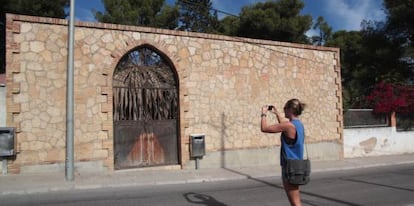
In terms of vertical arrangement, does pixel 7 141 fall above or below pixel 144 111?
below

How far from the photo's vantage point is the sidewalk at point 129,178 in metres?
9.39

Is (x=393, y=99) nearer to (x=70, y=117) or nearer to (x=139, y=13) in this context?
(x=70, y=117)

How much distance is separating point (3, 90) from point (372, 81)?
72.5 feet

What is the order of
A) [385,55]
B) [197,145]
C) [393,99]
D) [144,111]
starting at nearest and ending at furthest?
[144,111] < [197,145] < [393,99] < [385,55]

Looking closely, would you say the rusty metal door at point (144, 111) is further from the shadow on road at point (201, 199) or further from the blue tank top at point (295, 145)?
the blue tank top at point (295, 145)

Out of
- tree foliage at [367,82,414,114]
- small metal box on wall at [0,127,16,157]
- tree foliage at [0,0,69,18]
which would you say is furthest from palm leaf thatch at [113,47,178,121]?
tree foliage at [0,0,69,18]

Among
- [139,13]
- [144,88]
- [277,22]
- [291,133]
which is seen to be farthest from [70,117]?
[277,22]

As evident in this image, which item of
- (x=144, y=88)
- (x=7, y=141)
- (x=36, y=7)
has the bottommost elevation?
(x=7, y=141)

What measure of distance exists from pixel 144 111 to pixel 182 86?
4.87 ft

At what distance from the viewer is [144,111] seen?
1291cm

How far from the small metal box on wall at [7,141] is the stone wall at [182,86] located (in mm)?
313

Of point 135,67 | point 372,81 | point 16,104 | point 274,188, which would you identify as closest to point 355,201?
point 274,188

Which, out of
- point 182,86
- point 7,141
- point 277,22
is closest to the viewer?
point 7,141

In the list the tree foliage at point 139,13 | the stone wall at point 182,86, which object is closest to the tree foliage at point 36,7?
the tree foliage at point 139,13
